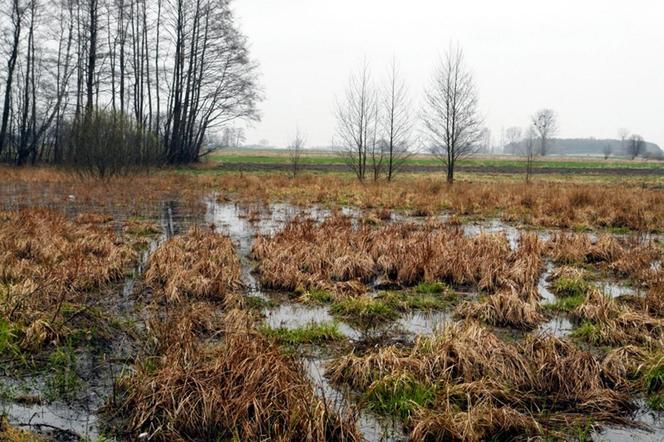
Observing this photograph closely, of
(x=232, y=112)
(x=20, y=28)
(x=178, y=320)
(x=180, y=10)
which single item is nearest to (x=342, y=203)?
(x=178, y=320)

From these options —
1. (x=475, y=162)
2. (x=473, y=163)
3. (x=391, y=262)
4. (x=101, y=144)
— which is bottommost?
(x=391, y=262)

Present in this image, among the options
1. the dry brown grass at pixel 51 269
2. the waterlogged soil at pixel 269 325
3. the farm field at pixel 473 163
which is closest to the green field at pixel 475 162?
the farm field at pixel 473 163

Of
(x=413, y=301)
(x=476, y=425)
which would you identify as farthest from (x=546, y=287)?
(x=476, y=425)

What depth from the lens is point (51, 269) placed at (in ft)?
22.1

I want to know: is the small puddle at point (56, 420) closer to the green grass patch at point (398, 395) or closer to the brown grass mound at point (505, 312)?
the green grass patch at point (398, 395)

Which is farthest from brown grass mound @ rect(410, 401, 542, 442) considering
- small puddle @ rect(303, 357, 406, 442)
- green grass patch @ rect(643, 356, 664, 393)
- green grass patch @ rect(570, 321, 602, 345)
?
green grass patch @ rect(570, 321, 602, 345)

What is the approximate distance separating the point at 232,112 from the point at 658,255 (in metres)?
30.4

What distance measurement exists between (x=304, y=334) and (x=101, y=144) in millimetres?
18972

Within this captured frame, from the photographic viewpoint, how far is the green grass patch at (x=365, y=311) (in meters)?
6.01

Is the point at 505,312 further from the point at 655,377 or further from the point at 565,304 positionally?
the point at 655,377

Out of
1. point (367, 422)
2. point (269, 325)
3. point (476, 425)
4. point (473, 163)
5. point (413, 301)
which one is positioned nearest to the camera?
point (476, 425)

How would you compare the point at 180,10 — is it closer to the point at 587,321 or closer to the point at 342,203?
the point at 342,203

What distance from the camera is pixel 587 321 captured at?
19.4ft

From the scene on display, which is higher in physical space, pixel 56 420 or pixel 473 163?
pixel 473 163
